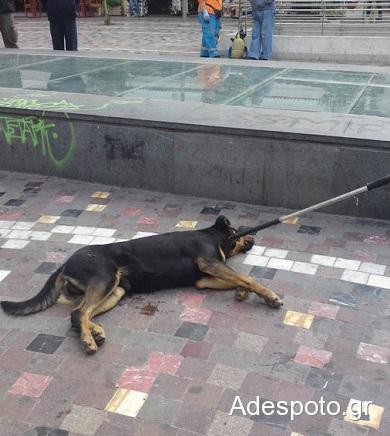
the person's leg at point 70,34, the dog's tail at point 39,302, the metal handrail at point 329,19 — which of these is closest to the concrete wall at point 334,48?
the metal handrail at point 329,19

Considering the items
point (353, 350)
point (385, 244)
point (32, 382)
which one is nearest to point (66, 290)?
point (32, 382)

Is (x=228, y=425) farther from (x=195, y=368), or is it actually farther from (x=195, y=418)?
(x=195, y=368)

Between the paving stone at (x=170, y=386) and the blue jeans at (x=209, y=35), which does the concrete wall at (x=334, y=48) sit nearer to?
the blue jeans at (x=209, y=35)

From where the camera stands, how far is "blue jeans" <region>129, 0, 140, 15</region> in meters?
26.0

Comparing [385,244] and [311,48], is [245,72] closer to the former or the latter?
[385,244]

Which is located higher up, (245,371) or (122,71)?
(122,71)

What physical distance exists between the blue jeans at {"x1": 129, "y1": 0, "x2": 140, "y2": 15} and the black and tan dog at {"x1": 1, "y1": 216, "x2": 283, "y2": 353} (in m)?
24.2

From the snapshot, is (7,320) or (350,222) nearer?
(7,320)

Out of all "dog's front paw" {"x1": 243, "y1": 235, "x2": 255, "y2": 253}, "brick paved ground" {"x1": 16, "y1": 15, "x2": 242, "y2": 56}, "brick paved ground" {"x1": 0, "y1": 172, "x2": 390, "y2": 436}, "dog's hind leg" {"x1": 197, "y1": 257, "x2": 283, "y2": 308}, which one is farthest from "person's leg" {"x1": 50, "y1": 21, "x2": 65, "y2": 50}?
"dog's hind leg" {"x1": 197, "y1": 257, "x2": 283, "y2": 308}

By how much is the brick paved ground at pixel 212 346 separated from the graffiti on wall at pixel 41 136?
3.96 ft

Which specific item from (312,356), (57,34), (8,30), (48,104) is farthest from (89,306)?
Answer: (8,30)

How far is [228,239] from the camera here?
4.03 meters

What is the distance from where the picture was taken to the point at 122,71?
805 centimetres

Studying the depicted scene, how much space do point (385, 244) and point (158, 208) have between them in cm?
195
